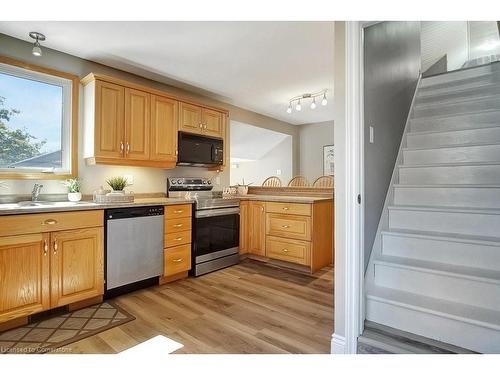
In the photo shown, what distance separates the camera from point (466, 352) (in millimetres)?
1488

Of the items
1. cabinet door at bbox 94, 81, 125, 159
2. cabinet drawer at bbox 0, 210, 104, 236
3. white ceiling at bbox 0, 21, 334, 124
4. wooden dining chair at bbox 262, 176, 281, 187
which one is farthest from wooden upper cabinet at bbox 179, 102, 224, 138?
wooden dining chair at bbox 262, 176, 281, 187

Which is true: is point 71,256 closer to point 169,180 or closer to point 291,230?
point 169,180

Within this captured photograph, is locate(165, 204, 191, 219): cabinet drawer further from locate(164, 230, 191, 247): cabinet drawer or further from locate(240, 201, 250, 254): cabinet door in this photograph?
locate(240, 201, 250, 254): cabinet door

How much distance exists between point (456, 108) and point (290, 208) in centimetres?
205

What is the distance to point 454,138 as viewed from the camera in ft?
8.55

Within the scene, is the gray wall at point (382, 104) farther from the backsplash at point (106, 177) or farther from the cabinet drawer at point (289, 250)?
the backsplash at point (106, 177)

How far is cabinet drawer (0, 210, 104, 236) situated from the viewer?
75.2 inches

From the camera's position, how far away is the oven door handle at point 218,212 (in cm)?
316

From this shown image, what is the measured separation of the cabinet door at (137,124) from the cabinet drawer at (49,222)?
2.74ft

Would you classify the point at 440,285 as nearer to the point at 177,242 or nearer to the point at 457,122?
the point at 457,122

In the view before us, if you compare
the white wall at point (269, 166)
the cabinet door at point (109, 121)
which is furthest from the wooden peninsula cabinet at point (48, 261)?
the white wall at point (269, 166)

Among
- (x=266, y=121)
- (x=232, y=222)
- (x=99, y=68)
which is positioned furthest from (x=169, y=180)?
(x=266, y=121)

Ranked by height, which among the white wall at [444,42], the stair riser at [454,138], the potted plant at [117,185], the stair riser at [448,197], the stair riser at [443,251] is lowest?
the stair riser at [443,251]

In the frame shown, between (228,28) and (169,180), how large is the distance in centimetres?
197
